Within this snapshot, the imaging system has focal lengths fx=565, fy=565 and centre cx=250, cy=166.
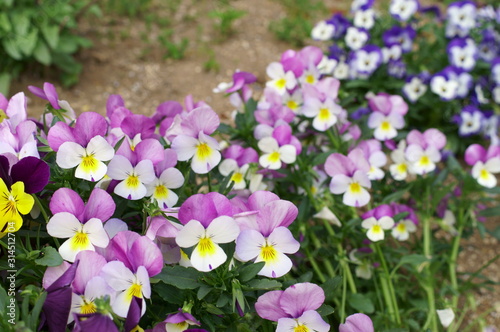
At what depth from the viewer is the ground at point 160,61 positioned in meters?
3.01

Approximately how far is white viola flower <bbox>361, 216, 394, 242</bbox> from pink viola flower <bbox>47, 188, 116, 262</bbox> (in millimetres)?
765

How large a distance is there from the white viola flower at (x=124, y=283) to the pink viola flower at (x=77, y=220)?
0.30 feet

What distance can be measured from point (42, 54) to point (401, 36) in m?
1.84

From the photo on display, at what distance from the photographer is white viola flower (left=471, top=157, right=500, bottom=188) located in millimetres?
1820

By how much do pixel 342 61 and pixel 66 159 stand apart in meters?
1.99

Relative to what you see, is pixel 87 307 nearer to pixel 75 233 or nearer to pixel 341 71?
pixel 75 233

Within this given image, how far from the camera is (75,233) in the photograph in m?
1.12

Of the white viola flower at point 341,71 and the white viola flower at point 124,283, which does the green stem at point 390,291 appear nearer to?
the white viola flower at point 124,283

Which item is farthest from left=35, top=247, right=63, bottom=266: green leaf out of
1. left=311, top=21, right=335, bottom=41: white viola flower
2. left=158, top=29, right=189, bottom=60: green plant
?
left=158, top=29, right=189, bottom=60: green plant

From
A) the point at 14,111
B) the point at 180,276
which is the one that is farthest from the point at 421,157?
the point at 14,111

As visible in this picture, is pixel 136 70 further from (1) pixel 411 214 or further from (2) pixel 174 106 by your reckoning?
(1) pixel 411 214

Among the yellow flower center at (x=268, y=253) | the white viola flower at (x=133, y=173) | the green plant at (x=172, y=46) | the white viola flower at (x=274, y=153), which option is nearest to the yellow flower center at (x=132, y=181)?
the white viola flower at (x=133, y=173)

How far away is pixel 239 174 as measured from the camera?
1609 mm

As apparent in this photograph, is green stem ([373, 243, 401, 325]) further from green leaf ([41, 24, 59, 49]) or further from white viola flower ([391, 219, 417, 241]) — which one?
green leaf ([41, 24, 59, 49])
